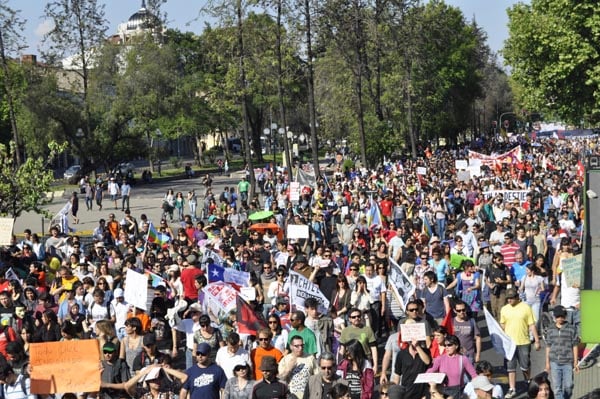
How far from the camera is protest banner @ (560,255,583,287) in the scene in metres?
13.2

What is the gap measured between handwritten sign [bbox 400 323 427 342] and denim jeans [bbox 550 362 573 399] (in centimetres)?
159

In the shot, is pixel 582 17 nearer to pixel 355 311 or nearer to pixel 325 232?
pixel 325 232

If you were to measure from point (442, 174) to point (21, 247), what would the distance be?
71.8 ft

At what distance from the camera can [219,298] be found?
12.9 meters

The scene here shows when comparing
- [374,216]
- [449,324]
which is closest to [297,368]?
[449,324]

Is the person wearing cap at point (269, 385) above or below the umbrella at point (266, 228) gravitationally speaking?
above

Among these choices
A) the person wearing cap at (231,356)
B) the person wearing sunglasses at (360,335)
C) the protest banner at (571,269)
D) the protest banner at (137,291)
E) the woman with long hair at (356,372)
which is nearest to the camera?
the woman with long hair at (356,372)

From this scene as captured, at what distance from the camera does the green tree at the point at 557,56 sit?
36.8 metres

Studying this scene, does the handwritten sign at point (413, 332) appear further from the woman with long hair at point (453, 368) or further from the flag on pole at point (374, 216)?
the flag on pole at point (374, 216)

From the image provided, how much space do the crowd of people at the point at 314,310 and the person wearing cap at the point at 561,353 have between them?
0.01 meters

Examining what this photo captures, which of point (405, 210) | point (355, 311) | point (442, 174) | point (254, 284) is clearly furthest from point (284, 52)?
point (355, 311)

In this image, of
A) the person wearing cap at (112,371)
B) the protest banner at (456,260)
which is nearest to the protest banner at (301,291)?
the person wearing cap at (112,371)

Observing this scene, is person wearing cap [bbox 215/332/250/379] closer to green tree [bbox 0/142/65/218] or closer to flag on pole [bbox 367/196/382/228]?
flag on pole [bbox 367/196/382/228]

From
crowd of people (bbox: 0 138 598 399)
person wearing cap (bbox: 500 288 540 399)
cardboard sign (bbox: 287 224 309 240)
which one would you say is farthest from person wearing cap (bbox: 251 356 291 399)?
cardboard sign (bbox: 287 224 309 240)
